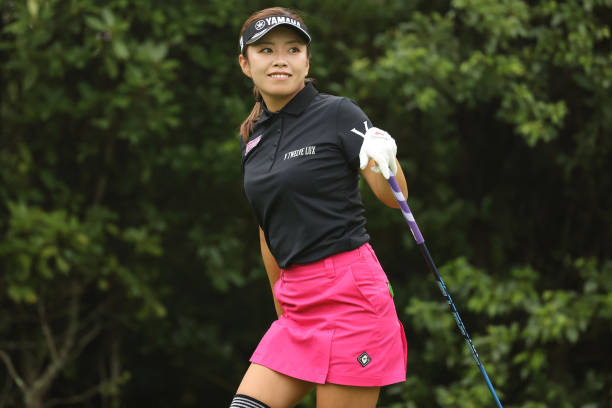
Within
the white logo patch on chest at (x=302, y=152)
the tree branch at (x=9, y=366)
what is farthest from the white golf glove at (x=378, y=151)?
the tree branch at (x=9, y=366)

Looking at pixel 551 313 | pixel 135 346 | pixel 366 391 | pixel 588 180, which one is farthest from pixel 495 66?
pixel 135 346

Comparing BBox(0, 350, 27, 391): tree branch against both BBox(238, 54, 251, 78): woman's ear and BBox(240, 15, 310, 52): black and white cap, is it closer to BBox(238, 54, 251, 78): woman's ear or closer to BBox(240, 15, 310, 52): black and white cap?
BBox(238, 54, 251, 78): woman's ear

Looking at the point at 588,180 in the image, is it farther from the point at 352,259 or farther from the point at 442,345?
the point at 352,259

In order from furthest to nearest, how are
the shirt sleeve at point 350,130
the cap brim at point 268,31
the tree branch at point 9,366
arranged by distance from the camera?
the tree branch at point 9,366
the cap brim at point 268,31
the shirt sleeve at point 350,130

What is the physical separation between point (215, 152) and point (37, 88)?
1.18 meters

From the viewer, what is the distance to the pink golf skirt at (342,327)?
2453mm

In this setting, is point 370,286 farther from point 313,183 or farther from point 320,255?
point 313,183

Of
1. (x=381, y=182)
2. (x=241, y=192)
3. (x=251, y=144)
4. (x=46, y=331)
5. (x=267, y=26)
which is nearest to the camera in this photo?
(x=381, y=182)

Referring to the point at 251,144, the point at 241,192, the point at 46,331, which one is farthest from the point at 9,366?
the point at 251,144

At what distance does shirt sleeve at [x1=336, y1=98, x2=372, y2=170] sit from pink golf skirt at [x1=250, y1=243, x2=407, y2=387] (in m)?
0.27

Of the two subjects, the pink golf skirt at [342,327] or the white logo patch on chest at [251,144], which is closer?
the pink golf skirt at [342,327]

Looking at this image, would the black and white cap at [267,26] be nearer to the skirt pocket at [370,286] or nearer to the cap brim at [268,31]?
the cap brim at [268,31]

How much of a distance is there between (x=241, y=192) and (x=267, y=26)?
137 inches

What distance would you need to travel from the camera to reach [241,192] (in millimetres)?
6016
